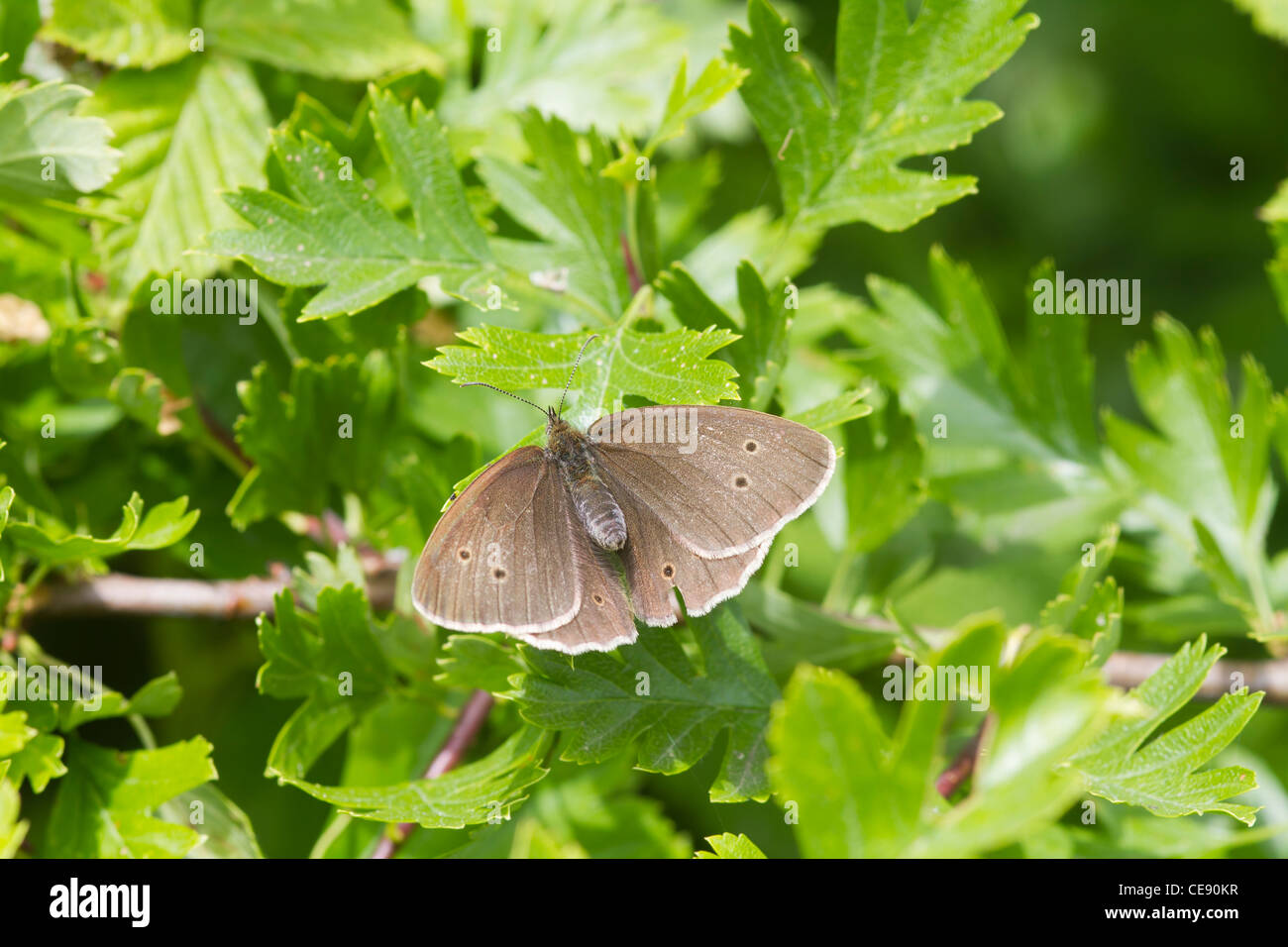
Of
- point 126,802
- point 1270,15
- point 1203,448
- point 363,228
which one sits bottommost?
point 126,802

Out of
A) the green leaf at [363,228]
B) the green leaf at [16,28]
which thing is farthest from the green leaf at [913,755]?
the green leaf at [16,28]

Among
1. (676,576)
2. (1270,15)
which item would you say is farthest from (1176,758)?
(1270,15)

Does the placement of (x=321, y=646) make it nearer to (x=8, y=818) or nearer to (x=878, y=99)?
(x=8, y=818)

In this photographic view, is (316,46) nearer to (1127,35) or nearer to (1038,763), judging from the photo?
(1038,763)

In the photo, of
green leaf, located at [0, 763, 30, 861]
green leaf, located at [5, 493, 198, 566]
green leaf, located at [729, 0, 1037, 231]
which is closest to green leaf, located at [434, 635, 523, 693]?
green leaf, located at [5, 493, 198, 566]

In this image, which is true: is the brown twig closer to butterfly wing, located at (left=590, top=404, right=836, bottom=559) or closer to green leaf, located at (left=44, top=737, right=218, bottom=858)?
green leaf, located at (left=44, top=737, right=218, bottom=858)

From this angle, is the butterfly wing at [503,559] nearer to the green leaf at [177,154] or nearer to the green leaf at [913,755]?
the green leaf at [913,755]
